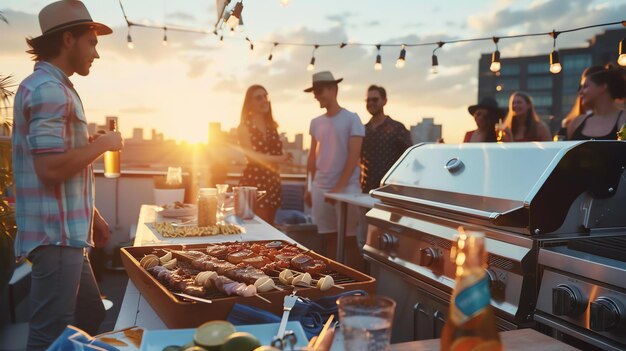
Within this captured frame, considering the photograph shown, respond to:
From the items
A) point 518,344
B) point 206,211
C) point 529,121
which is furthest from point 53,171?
point 529,121

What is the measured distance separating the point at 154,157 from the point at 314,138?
13.7 feet

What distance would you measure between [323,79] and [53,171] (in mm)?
3466

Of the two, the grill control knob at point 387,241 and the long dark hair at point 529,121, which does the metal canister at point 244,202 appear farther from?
the long dark hair at point 529,121

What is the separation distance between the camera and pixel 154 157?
8.45m

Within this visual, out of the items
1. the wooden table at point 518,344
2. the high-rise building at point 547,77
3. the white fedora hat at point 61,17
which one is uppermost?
the high-rise building at point 547,77

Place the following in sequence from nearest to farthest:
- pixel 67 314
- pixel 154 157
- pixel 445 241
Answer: pixel 67 314 → pixel 445 241 → pixel 154 157

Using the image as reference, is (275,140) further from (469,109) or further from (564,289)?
(564,289)

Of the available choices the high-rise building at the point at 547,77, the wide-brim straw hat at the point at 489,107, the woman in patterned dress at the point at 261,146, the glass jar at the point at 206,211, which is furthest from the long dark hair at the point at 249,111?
the high-rise building at the point at 547,77

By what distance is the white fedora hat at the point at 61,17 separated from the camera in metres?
2.28

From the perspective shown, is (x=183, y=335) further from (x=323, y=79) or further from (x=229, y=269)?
(x=323, y=79)

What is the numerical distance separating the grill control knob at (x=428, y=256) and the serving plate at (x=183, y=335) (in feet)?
4.69

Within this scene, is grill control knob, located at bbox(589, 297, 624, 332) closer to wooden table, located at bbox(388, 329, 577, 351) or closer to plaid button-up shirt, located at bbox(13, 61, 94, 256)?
wooden table, located at bbox(388, 329, 577, 351)

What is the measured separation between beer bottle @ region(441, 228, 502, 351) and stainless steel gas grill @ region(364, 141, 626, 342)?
1192 mm

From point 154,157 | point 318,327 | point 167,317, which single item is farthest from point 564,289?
point 154,157
